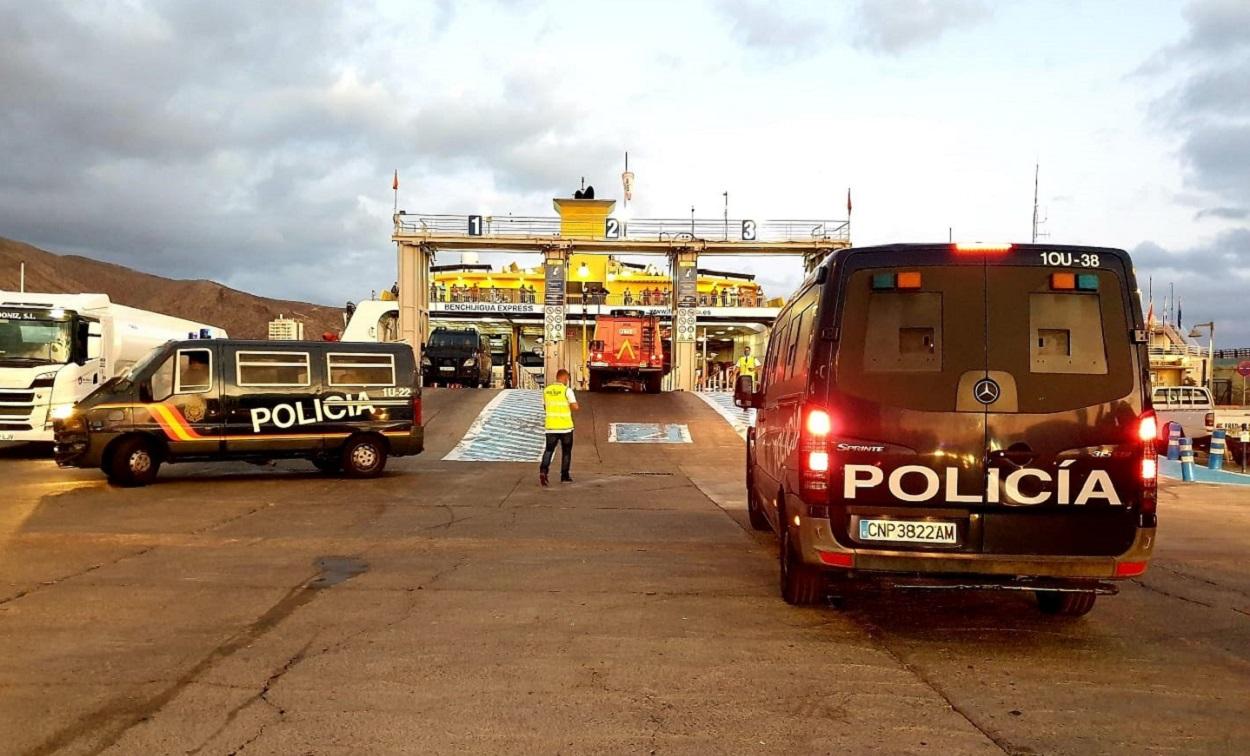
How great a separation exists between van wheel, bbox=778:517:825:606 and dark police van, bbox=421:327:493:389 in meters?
29.3

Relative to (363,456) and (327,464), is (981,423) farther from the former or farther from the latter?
(327,464)

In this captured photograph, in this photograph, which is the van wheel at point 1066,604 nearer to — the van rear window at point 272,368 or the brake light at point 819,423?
the brake light at point 819,423

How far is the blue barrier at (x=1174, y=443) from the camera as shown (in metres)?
19.3

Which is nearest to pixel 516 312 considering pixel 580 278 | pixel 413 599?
pixel 580 278

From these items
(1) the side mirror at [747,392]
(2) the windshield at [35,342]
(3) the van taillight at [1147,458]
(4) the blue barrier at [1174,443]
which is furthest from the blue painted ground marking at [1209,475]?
(2) the windshield at [35,342]

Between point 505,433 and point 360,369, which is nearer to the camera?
point 360,369

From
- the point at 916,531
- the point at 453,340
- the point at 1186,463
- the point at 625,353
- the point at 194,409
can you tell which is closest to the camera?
the point at 916,531

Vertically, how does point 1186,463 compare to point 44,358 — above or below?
below

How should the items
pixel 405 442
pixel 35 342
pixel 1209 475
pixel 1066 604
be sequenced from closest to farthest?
pixel 1066 604 < pixel 405 442 < pixel 35 342 < pixel 1209 475

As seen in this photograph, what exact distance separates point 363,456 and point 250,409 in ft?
6.15

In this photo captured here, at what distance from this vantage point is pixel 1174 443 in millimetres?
19375

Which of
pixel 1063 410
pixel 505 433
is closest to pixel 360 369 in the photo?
pixel 505 433

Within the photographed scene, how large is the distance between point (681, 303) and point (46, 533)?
28.2 m

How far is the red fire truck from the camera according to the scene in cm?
3139
